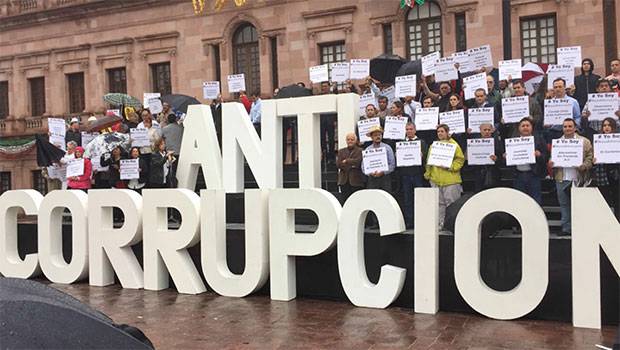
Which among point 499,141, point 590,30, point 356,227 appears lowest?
point 356,227

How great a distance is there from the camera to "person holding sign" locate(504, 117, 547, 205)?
8.59m

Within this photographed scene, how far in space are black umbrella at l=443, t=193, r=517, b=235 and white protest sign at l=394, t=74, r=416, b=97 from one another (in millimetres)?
2564

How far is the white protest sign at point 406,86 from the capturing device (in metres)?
10.4

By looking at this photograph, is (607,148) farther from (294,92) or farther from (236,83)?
(236,83)

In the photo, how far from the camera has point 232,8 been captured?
25.9 metres

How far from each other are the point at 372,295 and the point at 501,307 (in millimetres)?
1657

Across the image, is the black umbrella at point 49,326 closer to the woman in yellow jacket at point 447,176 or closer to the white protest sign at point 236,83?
the woman in yellow jacket at point 447,176

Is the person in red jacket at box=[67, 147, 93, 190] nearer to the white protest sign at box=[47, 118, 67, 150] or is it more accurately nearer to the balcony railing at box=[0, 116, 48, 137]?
the white protest sign at box=[47, 118, 67, 150]

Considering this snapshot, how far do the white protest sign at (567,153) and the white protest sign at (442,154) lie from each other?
1272 millimetres

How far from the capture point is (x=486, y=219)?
26.8 feet

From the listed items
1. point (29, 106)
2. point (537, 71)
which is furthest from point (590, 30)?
point (29, 106)

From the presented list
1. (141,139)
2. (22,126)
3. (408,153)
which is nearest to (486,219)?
(408,153)

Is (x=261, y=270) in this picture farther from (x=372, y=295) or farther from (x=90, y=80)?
(x=90, y=80)

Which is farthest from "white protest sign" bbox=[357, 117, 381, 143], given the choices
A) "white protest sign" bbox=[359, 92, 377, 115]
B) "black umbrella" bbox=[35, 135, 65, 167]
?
"black umbrella" bbox=[35, 135, 65, 167]
